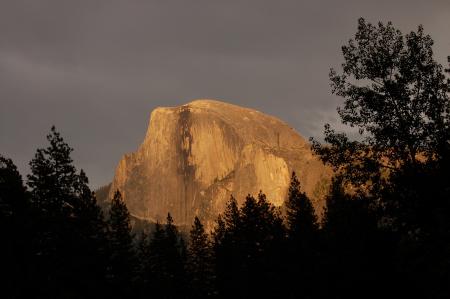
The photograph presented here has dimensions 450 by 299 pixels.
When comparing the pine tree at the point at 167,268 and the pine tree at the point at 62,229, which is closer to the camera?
the pine tree at the point at 62,229

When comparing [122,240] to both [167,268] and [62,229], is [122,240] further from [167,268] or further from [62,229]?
[62,229]

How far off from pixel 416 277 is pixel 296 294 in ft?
60.6

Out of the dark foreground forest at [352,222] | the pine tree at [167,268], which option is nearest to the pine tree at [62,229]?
the dark foreground forest at [352,222]

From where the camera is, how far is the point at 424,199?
21422mm

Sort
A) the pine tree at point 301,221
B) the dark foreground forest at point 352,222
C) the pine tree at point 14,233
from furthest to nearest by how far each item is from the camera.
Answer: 1. the pine tree at point 301,221
2. the pine tree at point 14,233
3. the dark foreground forest at point 352,222

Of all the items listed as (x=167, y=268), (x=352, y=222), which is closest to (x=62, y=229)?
(x=352, y=222)

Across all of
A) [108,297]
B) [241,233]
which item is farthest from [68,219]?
[241,233]

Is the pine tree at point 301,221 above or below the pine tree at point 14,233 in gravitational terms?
above

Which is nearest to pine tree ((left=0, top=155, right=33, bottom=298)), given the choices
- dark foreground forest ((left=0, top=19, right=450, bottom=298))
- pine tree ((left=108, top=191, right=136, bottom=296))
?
dark foreground forest ((left=0, top=19, right=450, bottom=298))

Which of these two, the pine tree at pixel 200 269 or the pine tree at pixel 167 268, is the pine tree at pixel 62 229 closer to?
the pine tree at pixel 167 268

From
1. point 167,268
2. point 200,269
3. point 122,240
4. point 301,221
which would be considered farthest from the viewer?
point 200,269

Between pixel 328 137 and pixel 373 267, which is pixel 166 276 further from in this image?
pixel 328 137

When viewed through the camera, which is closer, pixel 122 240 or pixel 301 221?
pixel 301 221

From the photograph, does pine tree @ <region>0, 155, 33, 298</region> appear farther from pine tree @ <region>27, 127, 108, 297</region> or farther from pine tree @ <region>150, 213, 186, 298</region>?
pine tree @ <region>150, 213, 186, 298</region>
